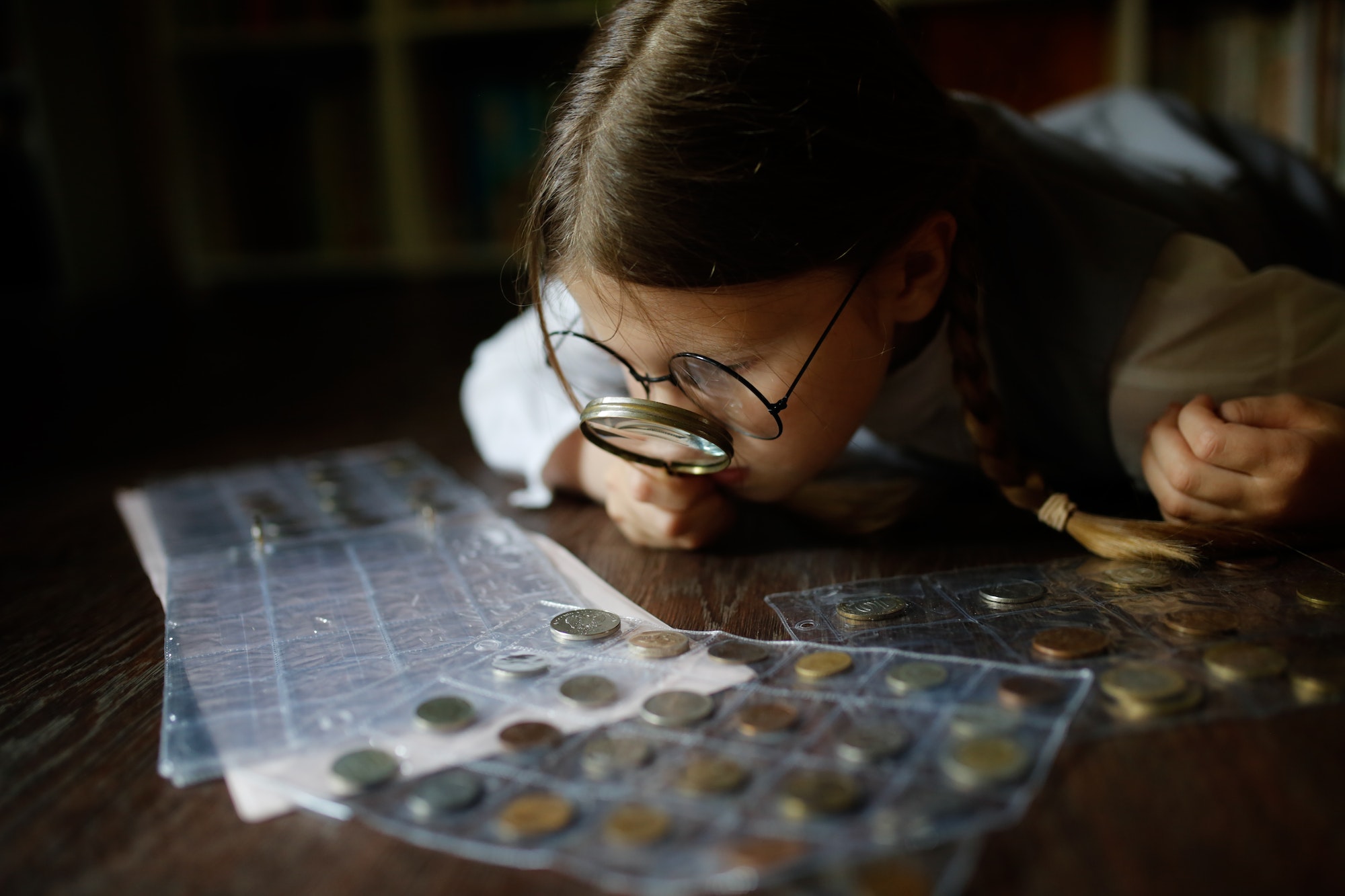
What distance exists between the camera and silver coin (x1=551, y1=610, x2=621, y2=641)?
0.64 m

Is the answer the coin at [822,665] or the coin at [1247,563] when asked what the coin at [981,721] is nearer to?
the coin at [822,665]

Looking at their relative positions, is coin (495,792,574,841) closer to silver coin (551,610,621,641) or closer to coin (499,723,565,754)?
coin (499,723,565,754)

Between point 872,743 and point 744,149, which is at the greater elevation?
point 744,149

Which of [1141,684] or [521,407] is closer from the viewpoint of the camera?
[1141,684]

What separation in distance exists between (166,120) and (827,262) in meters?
2.59

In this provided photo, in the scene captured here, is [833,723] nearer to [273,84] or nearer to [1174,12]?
[1174,12]

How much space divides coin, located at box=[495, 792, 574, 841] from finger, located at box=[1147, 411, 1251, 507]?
19.4 inches

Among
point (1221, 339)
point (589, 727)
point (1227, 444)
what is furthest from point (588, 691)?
point (1221, 339)

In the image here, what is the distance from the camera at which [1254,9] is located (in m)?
2.14

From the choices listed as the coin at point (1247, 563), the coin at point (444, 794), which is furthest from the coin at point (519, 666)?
the coin at point (1247, 563)

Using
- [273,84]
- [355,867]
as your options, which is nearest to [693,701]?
[355,867]

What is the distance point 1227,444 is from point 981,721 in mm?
338

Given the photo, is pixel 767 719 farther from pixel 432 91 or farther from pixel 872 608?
pixel 432 91

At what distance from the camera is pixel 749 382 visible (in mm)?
705
